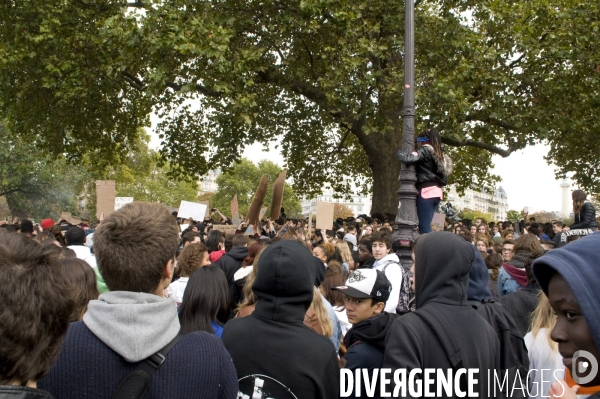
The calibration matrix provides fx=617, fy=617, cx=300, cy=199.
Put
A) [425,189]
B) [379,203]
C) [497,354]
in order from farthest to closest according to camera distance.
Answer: [379,203], [425,189], [497,354]

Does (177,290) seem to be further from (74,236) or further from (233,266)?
(74,236)

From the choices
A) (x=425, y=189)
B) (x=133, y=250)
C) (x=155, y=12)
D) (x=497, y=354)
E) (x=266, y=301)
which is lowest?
(x=497, y=354)

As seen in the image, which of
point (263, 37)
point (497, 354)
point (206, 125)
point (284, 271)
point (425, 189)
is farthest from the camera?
point (206, 125)

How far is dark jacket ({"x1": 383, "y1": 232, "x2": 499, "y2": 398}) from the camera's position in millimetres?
2857

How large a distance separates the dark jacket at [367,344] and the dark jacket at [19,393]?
1.96 m

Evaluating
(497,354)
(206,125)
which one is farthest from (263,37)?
(497,354)

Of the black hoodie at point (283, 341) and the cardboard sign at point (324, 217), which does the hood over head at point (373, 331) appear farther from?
the cardboard sign at point (324, 217)

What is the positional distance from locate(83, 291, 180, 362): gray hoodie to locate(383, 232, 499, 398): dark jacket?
1.23 metres

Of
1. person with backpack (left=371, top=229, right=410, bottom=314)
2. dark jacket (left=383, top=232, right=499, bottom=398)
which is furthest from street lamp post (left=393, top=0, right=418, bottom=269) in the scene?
dark jacket (left=383, top=232, right=499, bottom=398)

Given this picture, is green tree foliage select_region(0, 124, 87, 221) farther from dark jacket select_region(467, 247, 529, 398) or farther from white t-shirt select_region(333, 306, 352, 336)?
dark jacket select_region(467, 247, 529, 398)

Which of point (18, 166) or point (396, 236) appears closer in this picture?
point (396, 236)

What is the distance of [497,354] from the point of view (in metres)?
3.20

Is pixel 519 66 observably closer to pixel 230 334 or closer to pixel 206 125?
pixel 206 125

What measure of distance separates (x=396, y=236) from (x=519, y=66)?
430 inches
